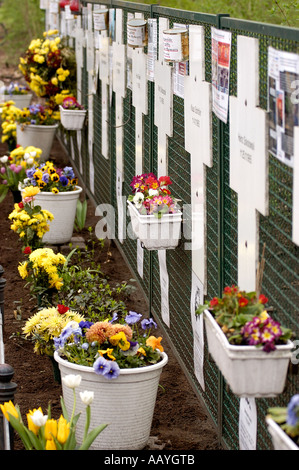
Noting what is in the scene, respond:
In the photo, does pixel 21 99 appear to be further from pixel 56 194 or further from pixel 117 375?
pixel 117 375

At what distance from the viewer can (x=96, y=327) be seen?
398cm

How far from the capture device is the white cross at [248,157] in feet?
10.5

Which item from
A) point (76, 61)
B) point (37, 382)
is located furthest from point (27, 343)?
point (76, 61)

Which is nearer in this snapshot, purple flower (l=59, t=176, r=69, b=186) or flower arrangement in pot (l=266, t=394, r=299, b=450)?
flower arrangement in pot (l=266, t=394, r=299, b=450)

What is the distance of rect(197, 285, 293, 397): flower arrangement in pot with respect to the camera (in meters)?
2.80

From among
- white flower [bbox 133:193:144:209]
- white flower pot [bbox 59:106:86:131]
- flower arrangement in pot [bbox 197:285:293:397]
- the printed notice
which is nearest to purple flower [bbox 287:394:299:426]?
flower arrangement in pot [bbox 197:285:293:397]

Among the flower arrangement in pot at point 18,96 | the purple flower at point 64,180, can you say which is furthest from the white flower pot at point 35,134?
the purple flower at point 64,180

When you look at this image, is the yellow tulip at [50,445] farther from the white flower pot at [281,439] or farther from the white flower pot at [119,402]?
the white flower pot at [281,439]

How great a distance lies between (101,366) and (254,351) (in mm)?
1092

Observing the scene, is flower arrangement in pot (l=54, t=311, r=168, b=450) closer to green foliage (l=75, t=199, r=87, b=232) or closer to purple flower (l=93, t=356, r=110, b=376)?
purple flower (l=93, t=356, r=110, b=376)

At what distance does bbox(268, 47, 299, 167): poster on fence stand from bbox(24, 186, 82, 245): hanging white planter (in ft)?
14.9

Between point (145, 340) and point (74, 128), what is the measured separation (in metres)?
5.40

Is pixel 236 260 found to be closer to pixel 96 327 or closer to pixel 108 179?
pixel 96 327

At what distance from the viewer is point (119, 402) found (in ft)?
12.7
